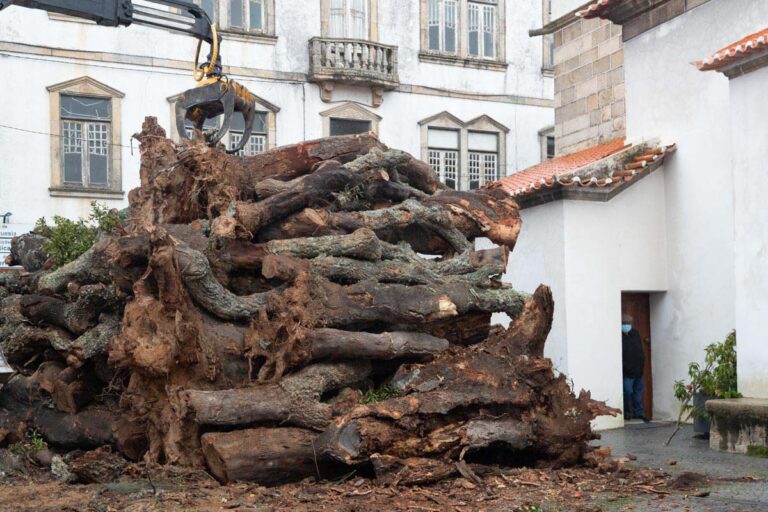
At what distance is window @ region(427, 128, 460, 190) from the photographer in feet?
98.1

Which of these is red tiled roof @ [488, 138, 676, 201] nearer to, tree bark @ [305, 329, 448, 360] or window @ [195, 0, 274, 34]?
tree bark @ [305, 329, 448, 360]

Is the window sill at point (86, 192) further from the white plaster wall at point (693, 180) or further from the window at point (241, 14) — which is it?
the white plaster wall at point (693, 180)

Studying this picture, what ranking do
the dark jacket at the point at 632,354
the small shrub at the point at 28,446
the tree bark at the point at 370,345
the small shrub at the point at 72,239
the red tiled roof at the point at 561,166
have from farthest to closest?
1. the red tiled roof at the point at 561,166
2. the dark jacket at the point at 632,354
3. the small shrub at the point at 72,239
4. the small shrub at the point at 28,446
5. the tree bark at the point at 370,345

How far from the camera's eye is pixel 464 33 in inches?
1203

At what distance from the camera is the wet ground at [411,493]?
25.6ft

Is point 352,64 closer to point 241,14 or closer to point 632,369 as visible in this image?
point 241,14

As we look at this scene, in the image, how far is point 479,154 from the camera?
30719mm

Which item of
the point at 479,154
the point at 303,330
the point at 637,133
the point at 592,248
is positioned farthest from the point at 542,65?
the point at 303,330

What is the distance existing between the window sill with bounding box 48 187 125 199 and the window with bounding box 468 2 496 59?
Result: 35.2ft

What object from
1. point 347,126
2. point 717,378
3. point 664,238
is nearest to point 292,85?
point 347,126

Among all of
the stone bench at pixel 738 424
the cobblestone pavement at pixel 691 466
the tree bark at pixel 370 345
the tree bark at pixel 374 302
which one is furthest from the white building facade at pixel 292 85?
the tree bark at pixel 370 345

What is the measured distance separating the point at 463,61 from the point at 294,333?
2234 cm

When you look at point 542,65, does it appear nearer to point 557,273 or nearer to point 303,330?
point 557,273

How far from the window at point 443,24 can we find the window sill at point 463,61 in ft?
1.21
